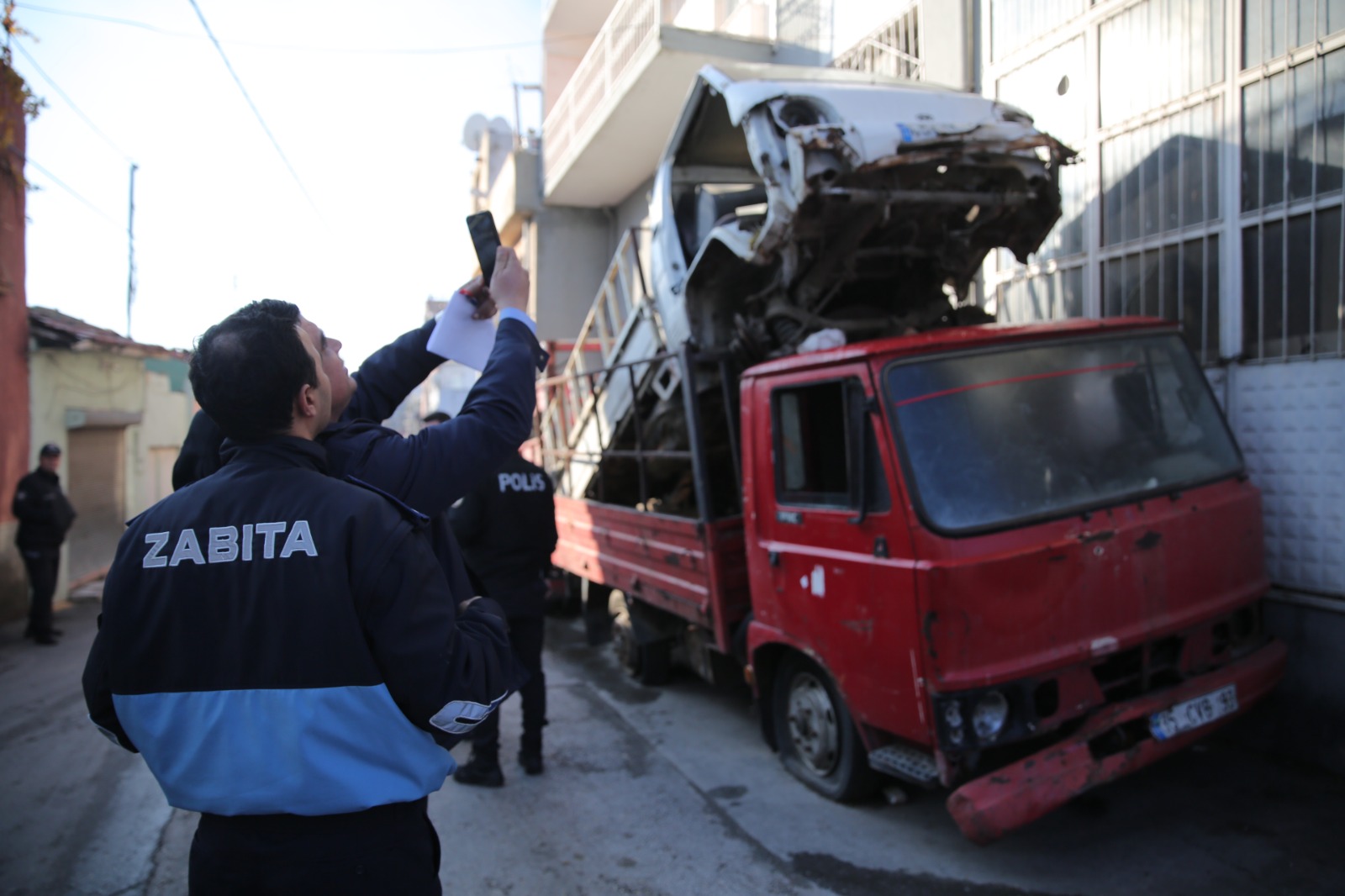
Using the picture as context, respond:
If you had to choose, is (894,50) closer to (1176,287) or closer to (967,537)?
(1176,287)

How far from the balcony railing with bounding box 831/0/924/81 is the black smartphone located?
586 cm

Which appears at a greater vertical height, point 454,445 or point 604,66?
point 604,66

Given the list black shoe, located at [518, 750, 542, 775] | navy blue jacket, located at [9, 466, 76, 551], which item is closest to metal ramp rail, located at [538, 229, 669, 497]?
black shoe, located at [518, 750, 542, 775]

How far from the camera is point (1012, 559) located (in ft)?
10.6

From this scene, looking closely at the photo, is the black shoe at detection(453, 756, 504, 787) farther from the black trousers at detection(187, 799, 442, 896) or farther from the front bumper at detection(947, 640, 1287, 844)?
the black trousers at detection(187, 799, 442, 896)

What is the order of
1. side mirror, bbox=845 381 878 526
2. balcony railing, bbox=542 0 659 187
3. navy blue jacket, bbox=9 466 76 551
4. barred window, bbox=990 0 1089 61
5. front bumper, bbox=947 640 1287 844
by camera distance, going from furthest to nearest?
1. balcony railing, bbox=542 0 659 187
2. navy blue jacket, bbox=9 466 76 551
3. barred window, bbox=990 0 1089 61
4. side mirror, bbox=845 381 878 526
5. front bumper, bbox=947 640 1287 844

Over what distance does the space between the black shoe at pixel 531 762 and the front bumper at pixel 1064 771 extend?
2303mm

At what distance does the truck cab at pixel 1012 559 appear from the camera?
10.6 ft

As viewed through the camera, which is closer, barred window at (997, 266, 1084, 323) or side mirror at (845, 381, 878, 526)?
side mirror at (845, 381, 878, 526)

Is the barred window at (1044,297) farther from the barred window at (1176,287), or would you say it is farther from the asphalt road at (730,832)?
the asphalt road at (730,832)

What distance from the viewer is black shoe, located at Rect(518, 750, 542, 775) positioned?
4676 millimetres

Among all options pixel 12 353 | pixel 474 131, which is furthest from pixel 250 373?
pixel 474 131

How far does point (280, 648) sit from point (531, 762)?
11.3ft

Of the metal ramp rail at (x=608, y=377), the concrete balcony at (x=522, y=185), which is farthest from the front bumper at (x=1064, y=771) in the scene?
the concrete balcony at (x=522, y=185)
